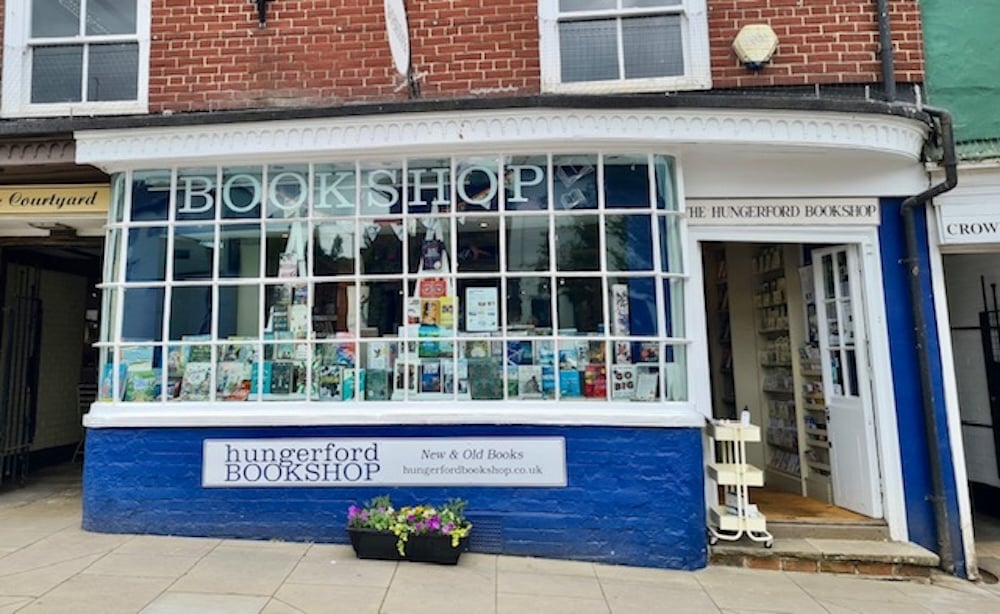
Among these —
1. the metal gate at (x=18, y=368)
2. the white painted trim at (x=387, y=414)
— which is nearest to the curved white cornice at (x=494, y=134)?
the white painted trim at (x=387, y=414)

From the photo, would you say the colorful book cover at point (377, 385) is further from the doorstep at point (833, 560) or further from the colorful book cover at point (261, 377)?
the doorstep at point (833, 560)

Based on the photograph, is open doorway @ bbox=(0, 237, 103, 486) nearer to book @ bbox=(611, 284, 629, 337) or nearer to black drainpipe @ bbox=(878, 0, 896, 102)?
book @ bbox=(611, 284, 629, 337)

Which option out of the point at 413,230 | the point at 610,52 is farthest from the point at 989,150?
the point at 413,230

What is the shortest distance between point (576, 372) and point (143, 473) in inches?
154

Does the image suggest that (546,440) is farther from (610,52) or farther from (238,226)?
(610,52)

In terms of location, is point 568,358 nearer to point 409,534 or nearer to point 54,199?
point 409,534

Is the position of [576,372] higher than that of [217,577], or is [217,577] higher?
[576,372]

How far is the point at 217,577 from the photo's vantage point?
4.50 meters

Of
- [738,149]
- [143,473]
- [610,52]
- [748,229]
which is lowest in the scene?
[143,473]

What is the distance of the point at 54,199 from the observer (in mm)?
6195

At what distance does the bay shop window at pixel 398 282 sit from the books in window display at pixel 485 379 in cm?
1

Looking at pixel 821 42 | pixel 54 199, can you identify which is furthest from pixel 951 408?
pixel 54 199

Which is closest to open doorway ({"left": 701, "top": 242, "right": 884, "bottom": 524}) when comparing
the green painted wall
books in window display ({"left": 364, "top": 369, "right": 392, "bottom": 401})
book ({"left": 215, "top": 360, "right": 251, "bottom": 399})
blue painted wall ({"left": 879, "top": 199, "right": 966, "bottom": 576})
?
blue painted wall ({"left": 879, "top": 199, "right": 966, "bottom": 576})

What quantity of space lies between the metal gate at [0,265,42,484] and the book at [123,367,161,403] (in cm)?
331
